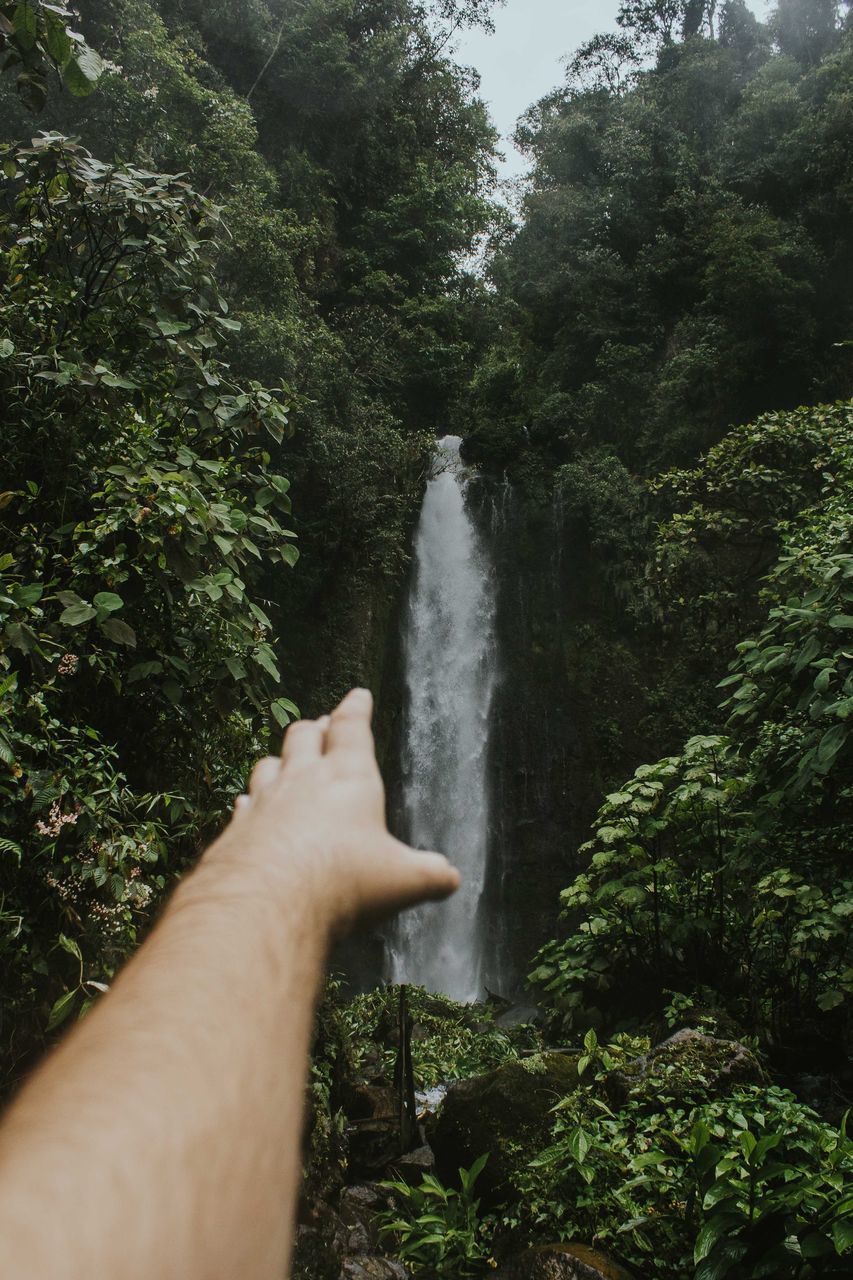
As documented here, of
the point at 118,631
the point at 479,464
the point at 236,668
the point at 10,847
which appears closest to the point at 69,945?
the point at 10,847

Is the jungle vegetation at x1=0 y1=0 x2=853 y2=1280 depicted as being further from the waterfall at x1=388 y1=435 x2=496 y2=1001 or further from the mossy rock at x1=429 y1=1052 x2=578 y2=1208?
the waterfall at x1=388 y1=435 x2=496 y2=1001

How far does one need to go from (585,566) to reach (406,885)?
13057mm

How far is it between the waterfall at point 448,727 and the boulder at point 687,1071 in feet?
25.2

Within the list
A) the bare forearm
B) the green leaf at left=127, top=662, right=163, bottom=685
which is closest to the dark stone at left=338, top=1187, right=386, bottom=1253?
the green leaf at left=127, top=662, right=163, bottom=685

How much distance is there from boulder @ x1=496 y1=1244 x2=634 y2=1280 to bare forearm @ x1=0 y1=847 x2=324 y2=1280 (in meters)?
2.90

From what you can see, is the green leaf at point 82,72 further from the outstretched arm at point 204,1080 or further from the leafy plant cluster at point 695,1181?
the leafy plant cluster at point 695,1181

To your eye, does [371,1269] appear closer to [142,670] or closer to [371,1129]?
[371,1129]

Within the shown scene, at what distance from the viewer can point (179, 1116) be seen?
52 cm

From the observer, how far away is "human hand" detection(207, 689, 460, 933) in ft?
2.43

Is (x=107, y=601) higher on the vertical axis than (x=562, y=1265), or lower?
higher

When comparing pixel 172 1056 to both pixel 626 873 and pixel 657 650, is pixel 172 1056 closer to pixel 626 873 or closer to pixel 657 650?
pixel 626 873

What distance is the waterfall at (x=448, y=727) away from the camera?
11445 mm

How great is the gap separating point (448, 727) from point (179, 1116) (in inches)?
482

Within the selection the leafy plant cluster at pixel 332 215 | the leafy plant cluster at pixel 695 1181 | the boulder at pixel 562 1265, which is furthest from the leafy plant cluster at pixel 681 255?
the boulder at pixel 562 1265
